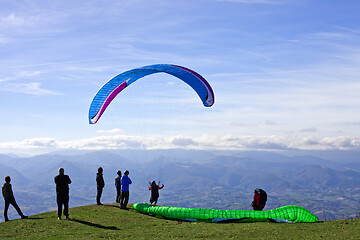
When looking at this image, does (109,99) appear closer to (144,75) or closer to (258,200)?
(144,75)

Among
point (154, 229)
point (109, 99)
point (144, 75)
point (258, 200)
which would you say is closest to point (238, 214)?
point (258, 200)

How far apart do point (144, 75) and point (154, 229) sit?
1315 cm

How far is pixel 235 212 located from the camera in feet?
72.2

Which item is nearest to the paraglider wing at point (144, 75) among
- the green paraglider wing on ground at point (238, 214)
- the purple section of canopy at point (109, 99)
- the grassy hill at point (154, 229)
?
the purple section of canopy at point (109, 99)

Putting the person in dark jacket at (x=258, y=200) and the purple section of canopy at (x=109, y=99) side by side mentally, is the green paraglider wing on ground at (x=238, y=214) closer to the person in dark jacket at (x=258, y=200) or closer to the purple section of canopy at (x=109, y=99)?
the person in dark jacket at (x=258, y=200)

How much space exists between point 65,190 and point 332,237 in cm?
1525

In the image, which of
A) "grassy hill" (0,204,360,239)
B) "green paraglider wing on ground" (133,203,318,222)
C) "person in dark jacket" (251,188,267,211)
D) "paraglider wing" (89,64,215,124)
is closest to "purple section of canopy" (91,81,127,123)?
"paraglider wing" (89,64,215,124)

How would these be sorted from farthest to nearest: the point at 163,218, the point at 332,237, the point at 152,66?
the point at 152,66, the point at 163,218, the point at 332,237

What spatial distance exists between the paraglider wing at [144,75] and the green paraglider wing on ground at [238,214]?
28.5 ft

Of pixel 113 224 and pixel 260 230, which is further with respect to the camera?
pixel 113 224

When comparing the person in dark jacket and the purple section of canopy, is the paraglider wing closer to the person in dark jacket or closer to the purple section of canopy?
the purple section of canopy

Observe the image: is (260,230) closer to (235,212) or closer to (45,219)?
(235,212)

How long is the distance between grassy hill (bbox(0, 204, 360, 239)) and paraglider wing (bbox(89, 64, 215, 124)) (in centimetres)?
856

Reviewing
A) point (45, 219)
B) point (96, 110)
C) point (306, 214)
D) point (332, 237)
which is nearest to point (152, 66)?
point (96, 110)
